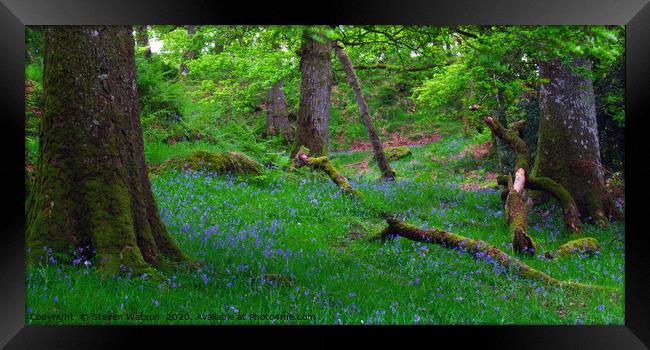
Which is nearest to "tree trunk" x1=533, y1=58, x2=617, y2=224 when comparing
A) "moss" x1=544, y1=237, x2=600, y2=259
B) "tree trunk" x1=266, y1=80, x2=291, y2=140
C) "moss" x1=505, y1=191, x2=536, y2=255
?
"moss" x1=544, y1=237, x2=600, y2=259

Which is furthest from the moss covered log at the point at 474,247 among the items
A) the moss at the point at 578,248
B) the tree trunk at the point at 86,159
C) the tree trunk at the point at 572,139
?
the tree trunk at the point at 86,159

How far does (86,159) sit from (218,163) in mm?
5419

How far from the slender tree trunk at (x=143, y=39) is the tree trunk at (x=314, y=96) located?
3.93 meters

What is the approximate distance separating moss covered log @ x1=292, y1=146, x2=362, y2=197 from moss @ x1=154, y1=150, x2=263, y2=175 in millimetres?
1339

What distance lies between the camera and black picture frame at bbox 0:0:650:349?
17.4 ft

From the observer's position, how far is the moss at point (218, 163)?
10.7 metres

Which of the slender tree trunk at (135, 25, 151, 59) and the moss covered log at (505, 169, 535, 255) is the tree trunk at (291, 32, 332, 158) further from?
the moss covered log at (505, 169, 535, 255)

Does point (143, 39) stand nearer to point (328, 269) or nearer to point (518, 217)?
point (328, 269)

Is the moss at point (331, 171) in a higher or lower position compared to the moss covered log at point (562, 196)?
higher

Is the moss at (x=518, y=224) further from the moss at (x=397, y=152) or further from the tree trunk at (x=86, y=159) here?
the moss at (x=397, y=152)

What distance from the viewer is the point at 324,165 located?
12.3 m

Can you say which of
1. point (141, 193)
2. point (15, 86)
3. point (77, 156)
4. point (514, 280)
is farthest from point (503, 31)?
point (15, 86)

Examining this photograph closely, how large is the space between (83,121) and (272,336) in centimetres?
320

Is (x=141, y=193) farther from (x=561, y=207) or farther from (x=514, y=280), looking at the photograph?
(x=561, y=207)
